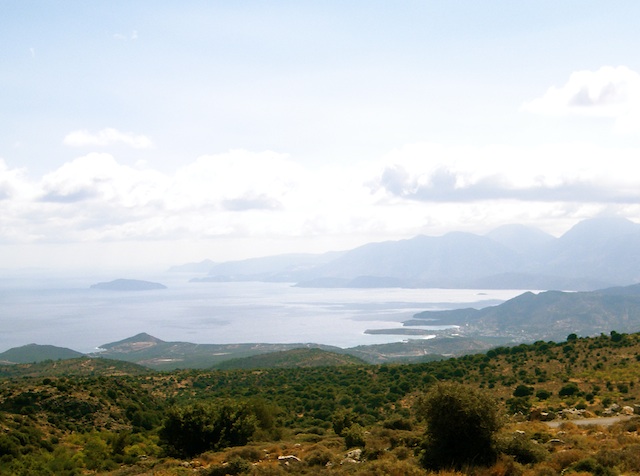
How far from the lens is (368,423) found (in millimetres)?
25500

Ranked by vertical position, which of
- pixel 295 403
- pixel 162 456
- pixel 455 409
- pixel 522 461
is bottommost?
pixel 295 403

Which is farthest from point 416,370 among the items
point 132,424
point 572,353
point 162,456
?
point 162,456

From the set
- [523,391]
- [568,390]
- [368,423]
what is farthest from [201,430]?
[568,390]

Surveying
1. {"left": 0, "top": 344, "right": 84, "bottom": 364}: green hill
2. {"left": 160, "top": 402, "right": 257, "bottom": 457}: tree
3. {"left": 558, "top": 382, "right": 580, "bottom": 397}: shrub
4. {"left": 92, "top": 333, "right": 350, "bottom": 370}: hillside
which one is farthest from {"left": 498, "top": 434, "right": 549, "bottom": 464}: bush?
{"left": 0, "top": 344, "right": 84, "bottom": 364}: green hill

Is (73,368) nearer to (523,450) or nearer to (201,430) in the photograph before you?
(201,430)

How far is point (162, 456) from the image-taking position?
18969mm

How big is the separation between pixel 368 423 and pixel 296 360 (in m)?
62.3

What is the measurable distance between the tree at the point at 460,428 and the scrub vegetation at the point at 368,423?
0.10ft

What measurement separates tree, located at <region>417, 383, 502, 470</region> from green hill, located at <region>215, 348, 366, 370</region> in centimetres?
6442

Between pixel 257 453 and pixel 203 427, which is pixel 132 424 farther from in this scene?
pixel 257 453

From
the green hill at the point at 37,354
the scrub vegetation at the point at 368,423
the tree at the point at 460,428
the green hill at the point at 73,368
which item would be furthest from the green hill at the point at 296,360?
Answer: the tree at the point at 460,428

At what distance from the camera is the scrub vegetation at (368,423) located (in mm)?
12352

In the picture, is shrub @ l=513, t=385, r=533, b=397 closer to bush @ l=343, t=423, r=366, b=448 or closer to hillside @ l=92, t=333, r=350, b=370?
bush @ l=343, t=423, r=366, b=448

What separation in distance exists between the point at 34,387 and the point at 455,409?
29.0 meters
